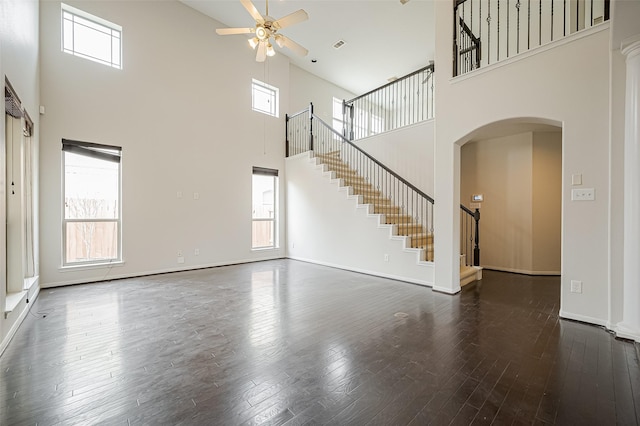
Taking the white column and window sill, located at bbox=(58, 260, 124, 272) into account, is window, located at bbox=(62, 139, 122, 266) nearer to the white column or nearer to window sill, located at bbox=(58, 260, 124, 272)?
window sill, located at bbox=(58, 260, 124, 272)

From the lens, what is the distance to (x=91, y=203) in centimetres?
517

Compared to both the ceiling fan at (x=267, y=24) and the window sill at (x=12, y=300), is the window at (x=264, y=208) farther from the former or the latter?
the window sill at (x=12, y=300)

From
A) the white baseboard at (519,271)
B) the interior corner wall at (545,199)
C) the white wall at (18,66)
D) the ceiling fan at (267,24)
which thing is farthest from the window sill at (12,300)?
the interior corner wall at (545,199)

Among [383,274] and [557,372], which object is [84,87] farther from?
[557,372]

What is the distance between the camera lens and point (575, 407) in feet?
6.02

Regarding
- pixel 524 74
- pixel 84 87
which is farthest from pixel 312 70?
pixel 524 74

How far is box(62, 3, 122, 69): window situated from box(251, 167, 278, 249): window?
356 centimetres

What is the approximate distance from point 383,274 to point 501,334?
2.68m

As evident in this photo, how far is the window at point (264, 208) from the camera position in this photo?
7.51 meters

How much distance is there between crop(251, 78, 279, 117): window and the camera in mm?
7578

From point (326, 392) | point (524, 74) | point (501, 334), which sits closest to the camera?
point (326, 392)

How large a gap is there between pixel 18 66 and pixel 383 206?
5.99 meters

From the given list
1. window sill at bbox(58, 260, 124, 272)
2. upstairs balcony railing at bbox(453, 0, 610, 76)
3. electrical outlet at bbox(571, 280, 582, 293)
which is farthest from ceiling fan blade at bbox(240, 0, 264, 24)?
electrical outlet at bbox(571, 280, 582, 293)

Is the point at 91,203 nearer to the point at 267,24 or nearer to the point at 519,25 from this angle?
the point at 267,24
